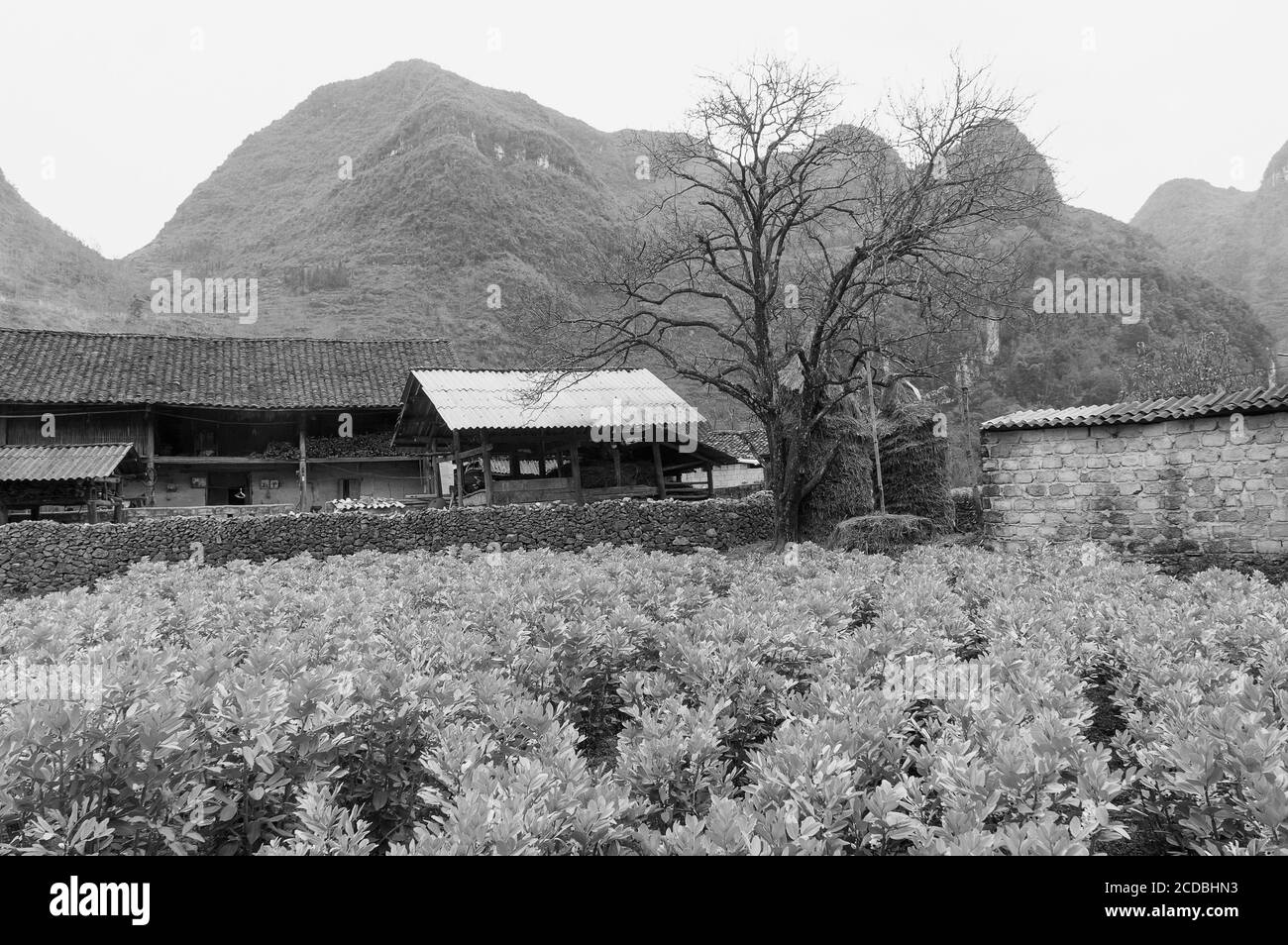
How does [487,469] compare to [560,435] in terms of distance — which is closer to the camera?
[487,469]

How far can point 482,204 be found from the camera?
68562mm

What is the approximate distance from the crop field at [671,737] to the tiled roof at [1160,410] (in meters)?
7.65

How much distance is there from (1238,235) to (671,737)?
86671 mm

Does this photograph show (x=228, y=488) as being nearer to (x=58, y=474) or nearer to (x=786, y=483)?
(x=58, y=474)

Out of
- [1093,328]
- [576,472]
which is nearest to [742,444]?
[576,472]

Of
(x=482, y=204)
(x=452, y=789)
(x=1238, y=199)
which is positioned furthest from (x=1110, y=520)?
(x=1238, y=199)

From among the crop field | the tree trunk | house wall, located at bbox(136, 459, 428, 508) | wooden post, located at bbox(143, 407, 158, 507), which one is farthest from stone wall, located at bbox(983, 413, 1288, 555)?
wooden post, located at bbox(143, 407, 158, 507)

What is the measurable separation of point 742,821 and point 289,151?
356 ft

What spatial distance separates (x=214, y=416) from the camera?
27734 millimetres

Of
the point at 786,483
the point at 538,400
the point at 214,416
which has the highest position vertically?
the point at 214,416

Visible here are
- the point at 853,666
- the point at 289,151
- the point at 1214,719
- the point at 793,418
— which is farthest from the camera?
Answer: the point at 289,151

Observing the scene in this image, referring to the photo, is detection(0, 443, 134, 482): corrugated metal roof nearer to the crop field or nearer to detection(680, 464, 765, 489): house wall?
the crop field
